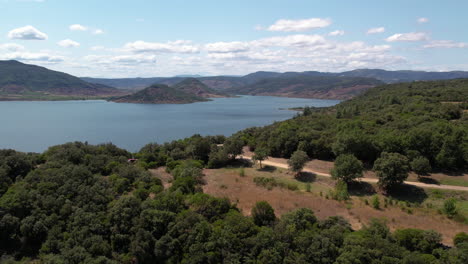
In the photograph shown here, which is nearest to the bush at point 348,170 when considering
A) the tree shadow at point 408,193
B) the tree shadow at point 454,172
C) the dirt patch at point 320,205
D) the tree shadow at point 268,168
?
the dirt patch at point 320,205

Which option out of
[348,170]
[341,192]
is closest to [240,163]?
[348,170]

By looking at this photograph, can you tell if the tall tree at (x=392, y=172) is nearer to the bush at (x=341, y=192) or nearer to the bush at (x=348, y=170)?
the bush at (x=348, y=170)

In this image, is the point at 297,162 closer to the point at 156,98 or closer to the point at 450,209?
the point at 450,209

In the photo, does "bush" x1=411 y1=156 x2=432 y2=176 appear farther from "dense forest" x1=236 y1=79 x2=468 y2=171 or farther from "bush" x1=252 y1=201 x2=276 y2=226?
"bush" x1=252 y1=201 x2=276 y2=226

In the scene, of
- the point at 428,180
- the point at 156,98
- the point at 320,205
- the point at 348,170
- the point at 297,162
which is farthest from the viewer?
the point at 156,98

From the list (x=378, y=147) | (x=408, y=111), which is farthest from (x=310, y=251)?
(x=408, y=111)

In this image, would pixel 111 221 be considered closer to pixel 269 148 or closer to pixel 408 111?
pixel 269 148
